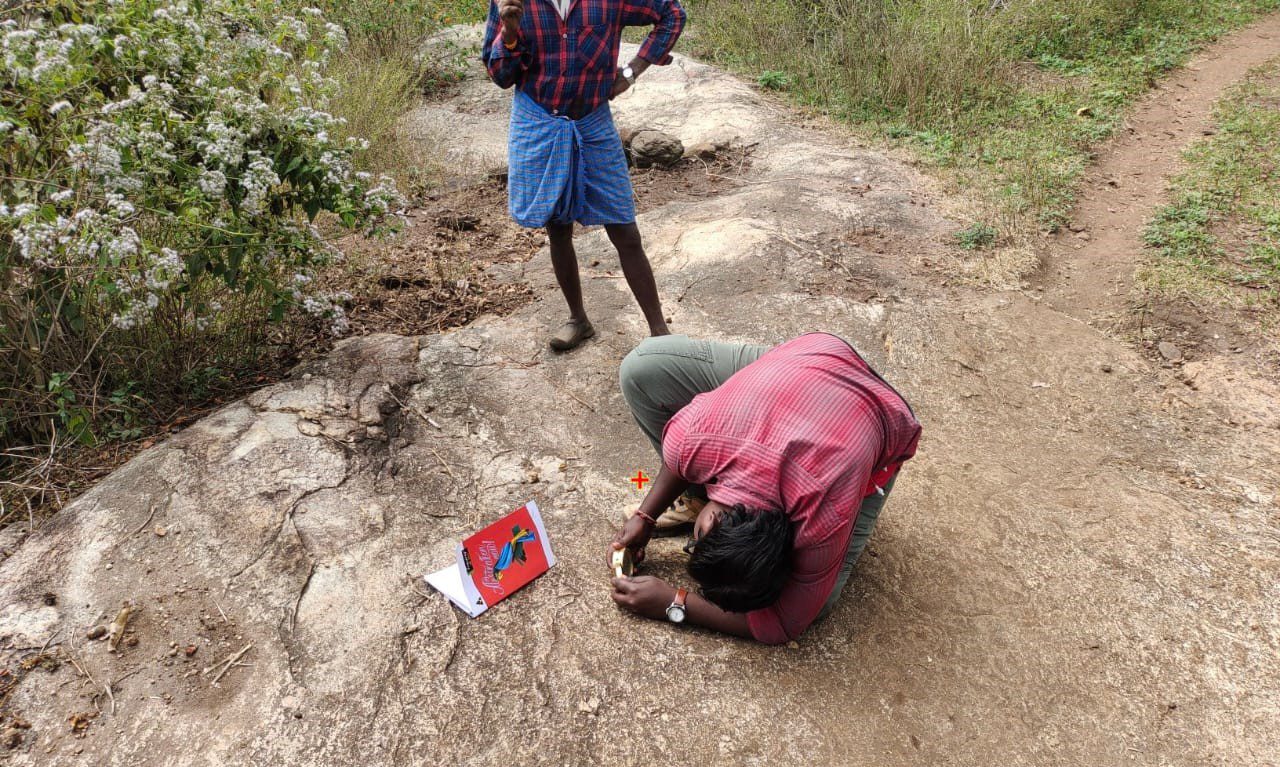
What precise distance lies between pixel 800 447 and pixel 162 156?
2053mm

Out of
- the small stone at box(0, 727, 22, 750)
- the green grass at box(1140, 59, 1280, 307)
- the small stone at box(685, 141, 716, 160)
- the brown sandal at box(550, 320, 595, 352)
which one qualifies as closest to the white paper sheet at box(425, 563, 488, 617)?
the small stone at box(0, 727, 22, 750)

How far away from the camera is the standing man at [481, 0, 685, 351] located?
290 cm

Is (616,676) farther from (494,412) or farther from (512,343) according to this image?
(512,343)

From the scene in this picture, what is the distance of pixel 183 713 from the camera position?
6.34ft

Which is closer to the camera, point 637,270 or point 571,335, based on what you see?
point 637,270

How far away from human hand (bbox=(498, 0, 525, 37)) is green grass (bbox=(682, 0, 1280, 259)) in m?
2.94

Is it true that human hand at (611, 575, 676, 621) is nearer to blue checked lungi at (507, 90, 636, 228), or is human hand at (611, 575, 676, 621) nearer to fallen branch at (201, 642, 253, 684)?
fallen branch at (201, 642, 253, 684)

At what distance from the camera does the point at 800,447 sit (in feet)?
5.92

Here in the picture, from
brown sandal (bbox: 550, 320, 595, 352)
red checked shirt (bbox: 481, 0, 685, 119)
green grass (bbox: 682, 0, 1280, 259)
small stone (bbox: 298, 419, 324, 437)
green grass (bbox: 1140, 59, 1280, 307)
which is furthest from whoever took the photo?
green grass (bbox: 682, 0, 1280, 259)

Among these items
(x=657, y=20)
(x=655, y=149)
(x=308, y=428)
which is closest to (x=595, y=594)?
(x=308, y=428)

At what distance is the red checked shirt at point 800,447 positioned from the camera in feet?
5.91

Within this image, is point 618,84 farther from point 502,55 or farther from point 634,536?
point 634,536

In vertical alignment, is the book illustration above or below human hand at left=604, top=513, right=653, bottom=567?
below

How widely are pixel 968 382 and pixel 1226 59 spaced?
5.68 metres
